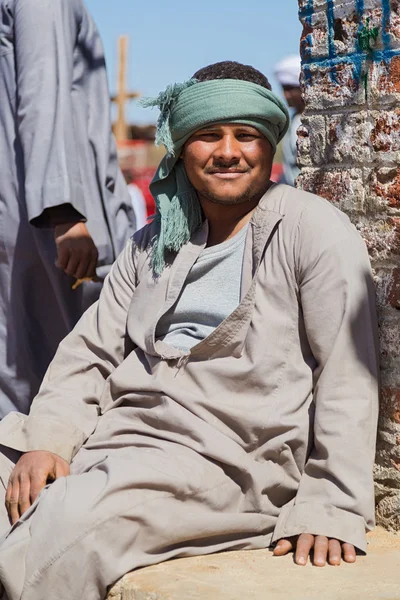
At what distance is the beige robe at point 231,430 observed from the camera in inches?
111

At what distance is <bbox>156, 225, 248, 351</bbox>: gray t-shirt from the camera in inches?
127

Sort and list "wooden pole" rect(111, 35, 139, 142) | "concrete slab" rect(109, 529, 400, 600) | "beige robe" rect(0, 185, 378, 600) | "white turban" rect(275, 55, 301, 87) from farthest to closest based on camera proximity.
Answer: "wooden pole" rect(111, 35, 139, 142) → "white turban" rect(275, 55, 301, 87) → "beige robe" rect(0, 185, 378, 600) → "concrete slab" rect(109, 529, 400, 600)

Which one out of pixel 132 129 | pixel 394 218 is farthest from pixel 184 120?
pixel 132 129

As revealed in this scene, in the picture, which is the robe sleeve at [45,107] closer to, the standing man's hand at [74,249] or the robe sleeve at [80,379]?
the standing man's hand at [74,249]

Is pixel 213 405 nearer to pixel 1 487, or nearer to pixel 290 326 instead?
pixel 290 326

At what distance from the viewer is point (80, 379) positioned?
3.43 m

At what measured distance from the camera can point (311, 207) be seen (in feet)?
10.4

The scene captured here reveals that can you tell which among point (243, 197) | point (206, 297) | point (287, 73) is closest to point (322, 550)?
point (206, 297)

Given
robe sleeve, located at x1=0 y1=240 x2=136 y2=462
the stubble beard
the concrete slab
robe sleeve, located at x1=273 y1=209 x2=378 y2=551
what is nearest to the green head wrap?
the stubble beard

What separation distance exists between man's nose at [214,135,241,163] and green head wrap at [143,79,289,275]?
0.06 meters

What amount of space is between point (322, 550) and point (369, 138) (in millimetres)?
1311

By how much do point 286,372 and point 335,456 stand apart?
0.30m

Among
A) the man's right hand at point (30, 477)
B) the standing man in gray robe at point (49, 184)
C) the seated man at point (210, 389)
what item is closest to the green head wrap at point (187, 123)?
the seated man at point (210, 389)

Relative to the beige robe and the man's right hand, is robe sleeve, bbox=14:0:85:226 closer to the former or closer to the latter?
the beige robe
